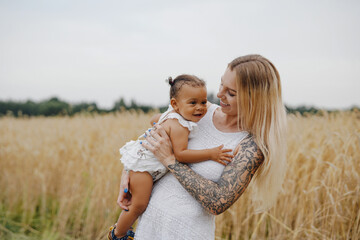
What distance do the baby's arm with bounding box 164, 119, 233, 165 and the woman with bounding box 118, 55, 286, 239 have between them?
4 centimetres

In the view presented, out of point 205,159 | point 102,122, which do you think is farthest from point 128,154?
point 102,122

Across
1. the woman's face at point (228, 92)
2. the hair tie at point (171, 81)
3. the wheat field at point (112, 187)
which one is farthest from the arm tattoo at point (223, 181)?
the wheat field at point (112, 187)

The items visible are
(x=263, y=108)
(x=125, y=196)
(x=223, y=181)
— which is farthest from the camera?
(x=125, y=196)

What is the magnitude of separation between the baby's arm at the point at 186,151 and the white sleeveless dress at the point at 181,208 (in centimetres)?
5

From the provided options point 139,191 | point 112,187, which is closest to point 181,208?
point 139,191

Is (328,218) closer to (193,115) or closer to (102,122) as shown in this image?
(193,115)

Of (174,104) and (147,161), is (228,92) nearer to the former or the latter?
(174,104)

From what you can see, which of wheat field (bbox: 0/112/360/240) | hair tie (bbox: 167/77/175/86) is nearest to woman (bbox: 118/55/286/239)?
hair tie (bbox: 167/77/175/86)

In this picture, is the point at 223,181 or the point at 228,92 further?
the point at 228,92

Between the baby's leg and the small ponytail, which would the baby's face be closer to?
the small ponytail

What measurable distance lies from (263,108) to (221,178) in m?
0.47

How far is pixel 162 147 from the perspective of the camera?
171cm

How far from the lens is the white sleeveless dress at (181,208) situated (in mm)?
1643

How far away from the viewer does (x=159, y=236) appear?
1.71 meters
